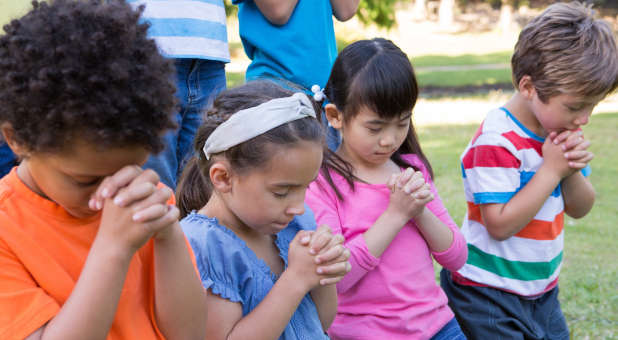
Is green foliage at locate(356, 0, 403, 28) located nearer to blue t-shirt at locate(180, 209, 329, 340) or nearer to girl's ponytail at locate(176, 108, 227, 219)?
girl's ponytail at locate(176, 108, 227, 219)

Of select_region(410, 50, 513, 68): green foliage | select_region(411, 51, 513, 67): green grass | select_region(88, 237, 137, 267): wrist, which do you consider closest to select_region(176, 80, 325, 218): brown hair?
select_region(88, 237, 137, 267): wrist

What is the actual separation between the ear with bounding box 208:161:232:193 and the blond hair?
68.1 inches

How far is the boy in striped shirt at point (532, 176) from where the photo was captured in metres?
3.10

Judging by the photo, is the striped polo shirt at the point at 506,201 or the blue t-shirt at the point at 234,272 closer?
the blue t-shirt at the point at 234,272

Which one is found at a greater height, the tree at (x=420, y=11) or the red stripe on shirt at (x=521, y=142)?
the red stripe on shirt at (x=521, y=142)

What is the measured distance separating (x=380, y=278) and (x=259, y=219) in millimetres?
805

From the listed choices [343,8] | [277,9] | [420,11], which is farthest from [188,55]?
[420,11]

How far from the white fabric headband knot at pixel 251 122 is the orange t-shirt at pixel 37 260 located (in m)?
0.59

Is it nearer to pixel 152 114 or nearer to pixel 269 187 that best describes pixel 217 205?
pixel 269 187

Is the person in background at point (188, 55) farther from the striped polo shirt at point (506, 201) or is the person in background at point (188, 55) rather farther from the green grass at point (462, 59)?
the green grass at point (462, 59)

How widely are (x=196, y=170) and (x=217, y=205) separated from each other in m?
0.25

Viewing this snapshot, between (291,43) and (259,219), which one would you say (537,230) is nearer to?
(291,43)

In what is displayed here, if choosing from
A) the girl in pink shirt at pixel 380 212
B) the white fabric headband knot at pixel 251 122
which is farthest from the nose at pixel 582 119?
the white fabric headband knot at pixel 251 122

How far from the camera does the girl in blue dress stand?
2.10 m
